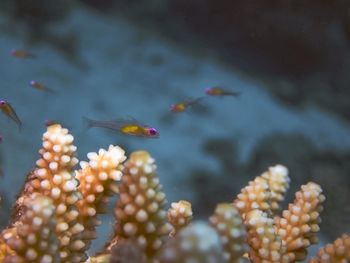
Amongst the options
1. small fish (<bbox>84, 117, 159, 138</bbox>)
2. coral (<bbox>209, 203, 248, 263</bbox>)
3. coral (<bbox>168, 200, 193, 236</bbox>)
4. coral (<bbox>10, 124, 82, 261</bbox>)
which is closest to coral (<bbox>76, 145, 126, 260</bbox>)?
coral (<bbox>10, 124, 82, 261</bbox>)

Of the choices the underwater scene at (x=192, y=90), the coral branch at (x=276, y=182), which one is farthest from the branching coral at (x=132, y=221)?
the underwater scene at (x=192, y=90)

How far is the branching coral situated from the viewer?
171 cm

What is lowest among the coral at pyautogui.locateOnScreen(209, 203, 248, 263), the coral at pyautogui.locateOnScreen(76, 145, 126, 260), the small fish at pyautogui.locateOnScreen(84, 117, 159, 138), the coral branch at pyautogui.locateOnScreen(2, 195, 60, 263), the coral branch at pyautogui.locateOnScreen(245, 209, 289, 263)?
the coral branch at pyautogui.locateOnScreen(2, 195, 60, 263)

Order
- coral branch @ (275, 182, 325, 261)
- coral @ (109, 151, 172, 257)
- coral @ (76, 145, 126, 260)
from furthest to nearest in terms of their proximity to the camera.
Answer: coral branch @ (275, 182, 325, 261), coral @ (76, 145, 126, 260), coral @ (109, 151, 172, 257)

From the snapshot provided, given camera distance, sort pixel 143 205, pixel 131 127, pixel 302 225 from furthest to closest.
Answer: pixel 131 127 < pixel 302 225 < pixel 143 205

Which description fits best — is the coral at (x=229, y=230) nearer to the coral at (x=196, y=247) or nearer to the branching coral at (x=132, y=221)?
the branching coral at (x=132, y=221)

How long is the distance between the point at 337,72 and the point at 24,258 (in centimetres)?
861

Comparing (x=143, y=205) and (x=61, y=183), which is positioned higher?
(x=143, y=205)

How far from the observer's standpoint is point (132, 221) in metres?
2.09

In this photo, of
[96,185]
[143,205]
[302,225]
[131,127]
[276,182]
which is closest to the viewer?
[143,205]

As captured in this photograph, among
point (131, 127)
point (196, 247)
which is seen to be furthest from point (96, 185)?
point (131, 127)

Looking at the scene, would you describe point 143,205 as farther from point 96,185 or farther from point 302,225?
point 302,225

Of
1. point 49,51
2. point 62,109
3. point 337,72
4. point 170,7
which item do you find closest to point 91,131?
point 62,109

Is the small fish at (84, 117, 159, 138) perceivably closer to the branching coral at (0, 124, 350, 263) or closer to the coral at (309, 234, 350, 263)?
the branching coral at (0, 124, 350, 263)
